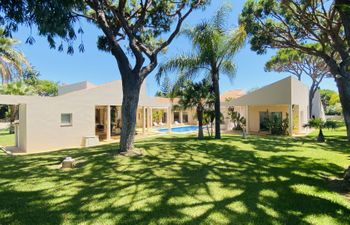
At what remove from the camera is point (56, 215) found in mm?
4508

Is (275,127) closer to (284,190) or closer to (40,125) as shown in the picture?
(284,190)

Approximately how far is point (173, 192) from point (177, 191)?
0.13 metres

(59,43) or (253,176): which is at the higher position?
(59,43)

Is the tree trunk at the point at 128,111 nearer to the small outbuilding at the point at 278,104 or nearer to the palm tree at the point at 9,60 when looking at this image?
the palm tree at the point at 9,60

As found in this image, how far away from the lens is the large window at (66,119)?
17.9m

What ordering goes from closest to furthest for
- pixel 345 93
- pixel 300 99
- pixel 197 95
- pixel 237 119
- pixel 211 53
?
pixel 345 93, pixel 211 53, pixel 197 95, pixel 300 99, pixel 237 119

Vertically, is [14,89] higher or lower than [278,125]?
higher

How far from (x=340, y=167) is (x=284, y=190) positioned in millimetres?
4000

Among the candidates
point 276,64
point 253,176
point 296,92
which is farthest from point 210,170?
point 276,64

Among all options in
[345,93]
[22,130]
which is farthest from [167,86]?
[345,93]

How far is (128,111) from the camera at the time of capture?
33.7 feet

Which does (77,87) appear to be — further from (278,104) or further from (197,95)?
(278,104)

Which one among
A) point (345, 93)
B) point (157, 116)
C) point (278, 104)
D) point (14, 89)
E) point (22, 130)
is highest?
point (14, 89)

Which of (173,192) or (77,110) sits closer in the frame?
(173,192)
